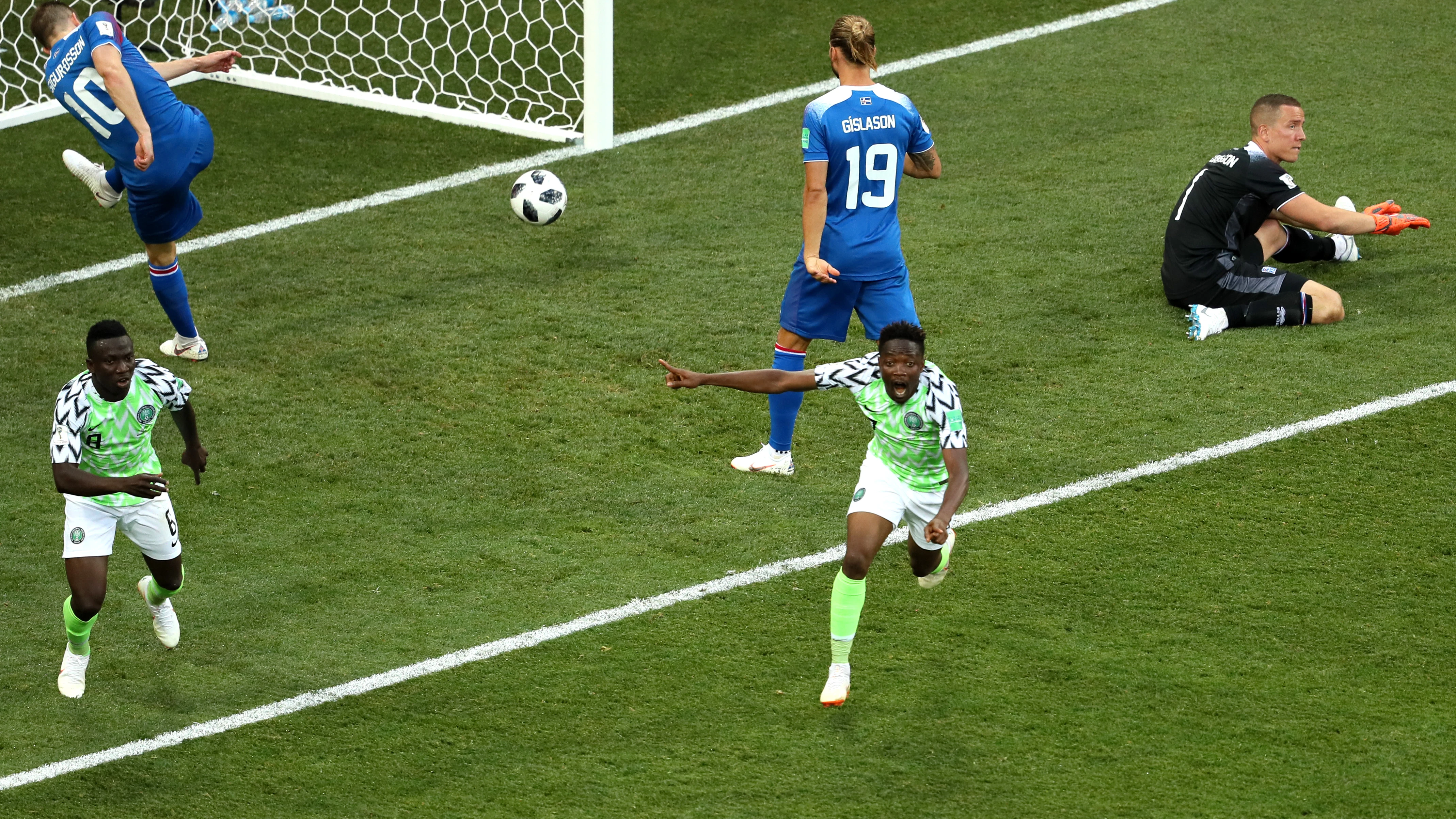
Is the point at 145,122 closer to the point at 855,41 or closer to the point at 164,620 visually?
the point at 164,620

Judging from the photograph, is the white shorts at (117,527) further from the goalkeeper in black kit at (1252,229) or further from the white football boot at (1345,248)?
the white football boot at (1345,248)

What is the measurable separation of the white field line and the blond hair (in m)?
5.25

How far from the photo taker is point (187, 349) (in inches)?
390

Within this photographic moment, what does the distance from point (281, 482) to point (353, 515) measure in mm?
537

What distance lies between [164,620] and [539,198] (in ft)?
14.2

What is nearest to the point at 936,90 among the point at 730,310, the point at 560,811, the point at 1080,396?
the point at 730,310

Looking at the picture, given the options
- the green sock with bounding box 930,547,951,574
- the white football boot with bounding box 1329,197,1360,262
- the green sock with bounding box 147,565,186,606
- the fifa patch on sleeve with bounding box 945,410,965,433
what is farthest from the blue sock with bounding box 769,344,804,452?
the white football boot with bounding box 1329,197,1360,262

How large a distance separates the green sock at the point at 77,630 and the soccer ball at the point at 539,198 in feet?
15.0

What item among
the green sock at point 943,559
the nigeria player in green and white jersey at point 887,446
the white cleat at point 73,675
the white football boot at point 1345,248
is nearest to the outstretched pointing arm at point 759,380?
the nigeria player in green and white jersey at point 887,446

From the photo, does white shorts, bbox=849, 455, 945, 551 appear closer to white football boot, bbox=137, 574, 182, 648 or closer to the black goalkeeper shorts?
white football boot, bbox=137, 574, 182, 648

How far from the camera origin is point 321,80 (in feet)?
46.8

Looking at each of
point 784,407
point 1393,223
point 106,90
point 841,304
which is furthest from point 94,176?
point 1393,223

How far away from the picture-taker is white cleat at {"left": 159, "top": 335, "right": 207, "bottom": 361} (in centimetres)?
990

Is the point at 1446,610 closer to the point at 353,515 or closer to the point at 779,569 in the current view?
the point at 779,569
